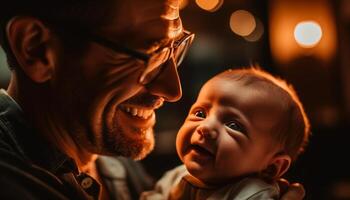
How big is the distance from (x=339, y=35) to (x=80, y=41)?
4.05 m

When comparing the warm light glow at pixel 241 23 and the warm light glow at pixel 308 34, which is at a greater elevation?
the warm light glow at pixel 241 23

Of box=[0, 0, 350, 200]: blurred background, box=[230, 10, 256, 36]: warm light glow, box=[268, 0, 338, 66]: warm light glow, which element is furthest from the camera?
box=[268, 0, 338, 66]: warm light glow

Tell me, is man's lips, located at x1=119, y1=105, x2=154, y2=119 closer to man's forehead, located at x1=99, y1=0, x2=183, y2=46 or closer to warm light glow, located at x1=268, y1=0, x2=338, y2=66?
man's forehead, located at x1=99, y1=0, x2=183, y2=46

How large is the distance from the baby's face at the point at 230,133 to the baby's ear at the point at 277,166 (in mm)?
24

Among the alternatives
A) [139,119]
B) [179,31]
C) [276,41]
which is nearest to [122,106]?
[139,119]

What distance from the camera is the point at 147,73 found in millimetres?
1839

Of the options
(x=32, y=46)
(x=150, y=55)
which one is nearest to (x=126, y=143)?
(x=150, y=55)

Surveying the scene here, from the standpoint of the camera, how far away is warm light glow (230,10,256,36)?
16.3 ft

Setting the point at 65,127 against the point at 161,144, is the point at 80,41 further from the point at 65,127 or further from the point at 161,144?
the point at 161,144

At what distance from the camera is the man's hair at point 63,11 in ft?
5.68

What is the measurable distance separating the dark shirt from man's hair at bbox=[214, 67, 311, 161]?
0.65m

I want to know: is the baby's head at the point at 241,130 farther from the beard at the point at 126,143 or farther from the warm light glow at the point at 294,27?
the warm light glow at the point at 294,27

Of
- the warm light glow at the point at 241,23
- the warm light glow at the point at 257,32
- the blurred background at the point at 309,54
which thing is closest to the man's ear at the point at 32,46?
the blurred background at the point at 309,54

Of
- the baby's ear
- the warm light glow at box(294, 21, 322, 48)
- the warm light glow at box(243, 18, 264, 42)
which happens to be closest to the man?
the baby's ear
